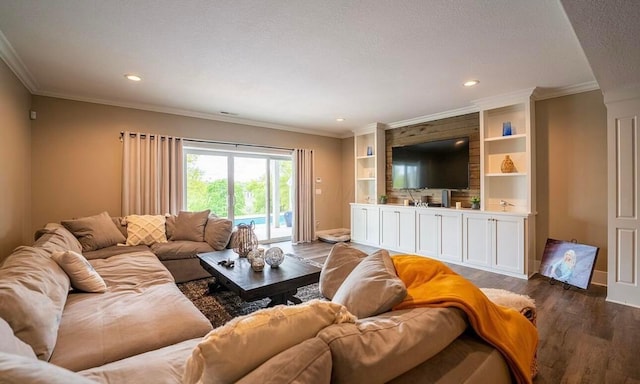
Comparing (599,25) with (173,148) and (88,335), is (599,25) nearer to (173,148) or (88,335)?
(88,335)

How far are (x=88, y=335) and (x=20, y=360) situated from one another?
933 millimetres

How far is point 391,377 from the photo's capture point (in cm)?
85

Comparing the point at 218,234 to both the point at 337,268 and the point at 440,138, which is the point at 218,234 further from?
the point at 440,138

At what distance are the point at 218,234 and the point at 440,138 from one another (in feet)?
12.8

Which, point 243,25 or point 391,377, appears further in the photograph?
point 243,25

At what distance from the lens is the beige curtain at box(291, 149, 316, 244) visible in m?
5.95

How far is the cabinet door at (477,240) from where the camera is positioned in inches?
158

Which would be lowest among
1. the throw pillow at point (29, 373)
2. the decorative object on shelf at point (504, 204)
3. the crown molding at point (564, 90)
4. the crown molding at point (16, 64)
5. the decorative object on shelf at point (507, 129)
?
the throw pillow at point (29, 373)

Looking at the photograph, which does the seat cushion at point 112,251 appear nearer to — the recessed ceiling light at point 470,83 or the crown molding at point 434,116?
the recessed ceiling light at point 470,83

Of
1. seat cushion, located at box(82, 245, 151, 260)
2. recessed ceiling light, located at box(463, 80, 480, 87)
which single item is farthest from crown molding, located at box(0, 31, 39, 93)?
recessed ceiling light, located at box(463, 80, 480, 87)

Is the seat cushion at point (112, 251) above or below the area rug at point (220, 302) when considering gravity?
above

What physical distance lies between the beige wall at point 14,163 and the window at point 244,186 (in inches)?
73.8

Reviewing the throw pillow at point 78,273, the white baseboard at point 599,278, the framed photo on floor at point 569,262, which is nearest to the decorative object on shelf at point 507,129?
the framed photo on floor at point 569,262

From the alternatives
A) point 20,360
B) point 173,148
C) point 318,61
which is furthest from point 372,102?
point 20,360
